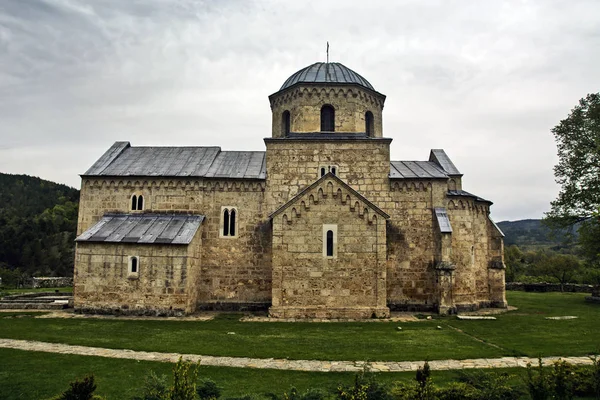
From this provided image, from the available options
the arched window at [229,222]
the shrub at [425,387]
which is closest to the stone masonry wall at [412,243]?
the arched window at [229,222]

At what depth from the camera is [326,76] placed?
23.1 metres

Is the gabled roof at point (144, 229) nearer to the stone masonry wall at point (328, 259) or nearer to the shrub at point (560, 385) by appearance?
the stone masonry wall at point (328, 259)

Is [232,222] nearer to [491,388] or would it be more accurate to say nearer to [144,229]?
[144,229]

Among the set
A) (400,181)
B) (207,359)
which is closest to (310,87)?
(400,181)

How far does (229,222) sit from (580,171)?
2168 centimetres

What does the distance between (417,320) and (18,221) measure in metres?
53.2

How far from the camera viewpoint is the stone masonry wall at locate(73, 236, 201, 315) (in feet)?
63.7

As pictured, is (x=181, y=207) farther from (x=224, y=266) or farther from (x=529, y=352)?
(x=529, y=352)

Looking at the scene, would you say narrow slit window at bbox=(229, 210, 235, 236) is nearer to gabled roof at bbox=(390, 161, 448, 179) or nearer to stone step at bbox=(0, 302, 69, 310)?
gabled roof at bbox=(390, 161, 448, 179)

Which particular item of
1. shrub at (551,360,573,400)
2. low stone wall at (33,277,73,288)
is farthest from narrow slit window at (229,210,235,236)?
low stone wall at (33,277,73,288)

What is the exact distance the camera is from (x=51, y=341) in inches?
531

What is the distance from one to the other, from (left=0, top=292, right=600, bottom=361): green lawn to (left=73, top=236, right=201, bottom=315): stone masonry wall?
5.88ft

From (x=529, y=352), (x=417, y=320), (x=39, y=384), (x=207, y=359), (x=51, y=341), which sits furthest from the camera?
(x=417, y=320)

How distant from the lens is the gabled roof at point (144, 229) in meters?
19.9
